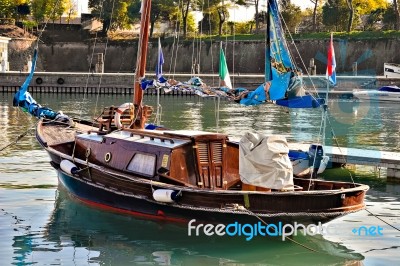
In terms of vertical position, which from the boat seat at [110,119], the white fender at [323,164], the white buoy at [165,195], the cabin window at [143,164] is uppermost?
the boat seat at [110,119]

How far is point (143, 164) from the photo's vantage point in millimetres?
18000

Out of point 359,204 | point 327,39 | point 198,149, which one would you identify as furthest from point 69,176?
point 327,39

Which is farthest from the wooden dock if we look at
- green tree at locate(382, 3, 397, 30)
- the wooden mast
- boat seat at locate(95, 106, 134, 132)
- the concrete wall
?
green tree at locate(382, 3, 397, 30)

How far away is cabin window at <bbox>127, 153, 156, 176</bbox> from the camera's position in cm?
1775

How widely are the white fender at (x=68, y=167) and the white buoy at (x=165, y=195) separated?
3.12 metres

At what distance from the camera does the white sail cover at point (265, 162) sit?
54.0 feet

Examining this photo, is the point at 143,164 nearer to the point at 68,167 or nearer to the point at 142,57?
the point at 68,167

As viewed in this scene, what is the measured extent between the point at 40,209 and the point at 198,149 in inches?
189

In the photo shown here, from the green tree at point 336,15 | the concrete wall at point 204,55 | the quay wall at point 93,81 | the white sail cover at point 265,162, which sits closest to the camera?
the white sail cover at point 265,162

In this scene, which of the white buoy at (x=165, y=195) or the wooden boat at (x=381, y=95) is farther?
the wooden boat at (x=381, y=95)

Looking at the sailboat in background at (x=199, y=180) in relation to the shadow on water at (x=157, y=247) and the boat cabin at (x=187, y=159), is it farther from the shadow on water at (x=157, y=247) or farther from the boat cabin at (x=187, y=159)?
the shadow on water at (x=157, y=247)

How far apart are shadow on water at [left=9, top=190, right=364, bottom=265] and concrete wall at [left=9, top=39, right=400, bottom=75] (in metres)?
55.0

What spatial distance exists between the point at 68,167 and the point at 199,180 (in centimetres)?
369

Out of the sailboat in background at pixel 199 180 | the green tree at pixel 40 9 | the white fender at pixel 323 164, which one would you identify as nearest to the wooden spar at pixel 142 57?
the sailboat in background at pixel 199 180
